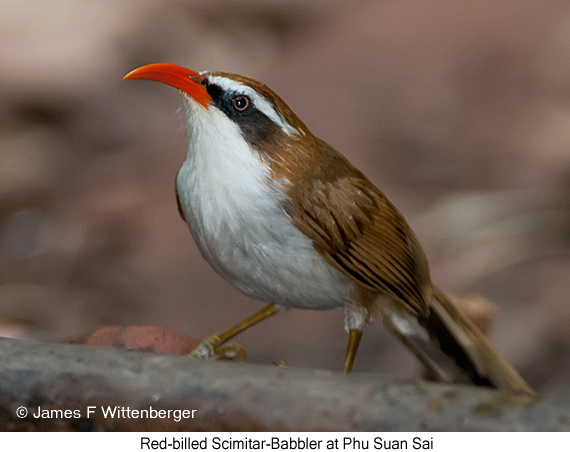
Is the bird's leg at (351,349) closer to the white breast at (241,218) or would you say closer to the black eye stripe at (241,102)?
the white breast at (241,218)

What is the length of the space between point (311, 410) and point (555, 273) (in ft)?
12.3

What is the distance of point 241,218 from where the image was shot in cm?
221

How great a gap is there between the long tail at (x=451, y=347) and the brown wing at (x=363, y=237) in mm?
223

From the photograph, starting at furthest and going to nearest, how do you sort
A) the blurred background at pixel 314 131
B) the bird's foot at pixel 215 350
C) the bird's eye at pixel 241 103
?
the blurred background at pixel 314 131
the bird's foot at pixel 215 350
the bird's eye at pixel 241 103

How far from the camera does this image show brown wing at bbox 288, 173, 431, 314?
7.43 ft

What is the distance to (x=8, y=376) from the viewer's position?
6.48ft

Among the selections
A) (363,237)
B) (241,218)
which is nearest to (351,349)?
(363,237)

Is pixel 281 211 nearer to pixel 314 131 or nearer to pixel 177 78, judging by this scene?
pixel 177 78

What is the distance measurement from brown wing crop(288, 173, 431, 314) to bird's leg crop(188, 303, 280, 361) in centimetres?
55

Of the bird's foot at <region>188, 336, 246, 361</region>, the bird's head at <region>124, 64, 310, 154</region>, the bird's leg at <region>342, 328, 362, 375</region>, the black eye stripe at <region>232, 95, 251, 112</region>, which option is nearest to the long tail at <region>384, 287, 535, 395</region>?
the bird's leg at <region>342, 328, 362, 375</region>

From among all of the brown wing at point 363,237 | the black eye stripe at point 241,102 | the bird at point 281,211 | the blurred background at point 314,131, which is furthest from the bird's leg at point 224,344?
the blurred background at point 314,131

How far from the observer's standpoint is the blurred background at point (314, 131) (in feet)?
16.1

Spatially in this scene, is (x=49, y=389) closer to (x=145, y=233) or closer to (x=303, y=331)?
(x=303, y=331)

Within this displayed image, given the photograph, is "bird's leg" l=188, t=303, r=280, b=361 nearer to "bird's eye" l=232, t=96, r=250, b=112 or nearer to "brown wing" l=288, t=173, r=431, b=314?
"brown wing" l=288, t=173, r=431, b=314
